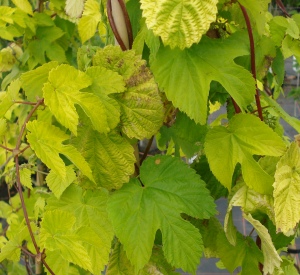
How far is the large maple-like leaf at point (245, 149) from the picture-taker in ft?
→ 2.58

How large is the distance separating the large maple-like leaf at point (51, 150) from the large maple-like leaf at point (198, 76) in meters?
0.17

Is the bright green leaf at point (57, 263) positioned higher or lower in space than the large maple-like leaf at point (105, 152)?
lower

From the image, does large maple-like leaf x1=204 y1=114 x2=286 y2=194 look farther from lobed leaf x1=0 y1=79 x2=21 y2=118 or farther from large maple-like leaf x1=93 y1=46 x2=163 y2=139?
lobed leaf x1=0 y1=79 x2=21 y2=118

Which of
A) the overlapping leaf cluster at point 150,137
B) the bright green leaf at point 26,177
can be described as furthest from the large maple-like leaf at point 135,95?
the bright green leaf at point 26,177

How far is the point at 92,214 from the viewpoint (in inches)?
33.9

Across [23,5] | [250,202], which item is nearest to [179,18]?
[250,202]

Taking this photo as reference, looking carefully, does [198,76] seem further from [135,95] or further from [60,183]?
[60,183]

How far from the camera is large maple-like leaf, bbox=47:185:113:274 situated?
805 mm

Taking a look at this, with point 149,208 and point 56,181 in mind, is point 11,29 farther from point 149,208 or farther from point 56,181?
point 149,208

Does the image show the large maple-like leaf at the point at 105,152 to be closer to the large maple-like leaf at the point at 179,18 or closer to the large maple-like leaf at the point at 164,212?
the large maple-like leaf at the point at 164,212

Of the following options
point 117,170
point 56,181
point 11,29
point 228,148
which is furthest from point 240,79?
point 11,29

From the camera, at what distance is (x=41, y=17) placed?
1645mm

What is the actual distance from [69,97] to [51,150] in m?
0.09

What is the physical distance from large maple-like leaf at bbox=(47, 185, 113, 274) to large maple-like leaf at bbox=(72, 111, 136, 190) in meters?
0.07
